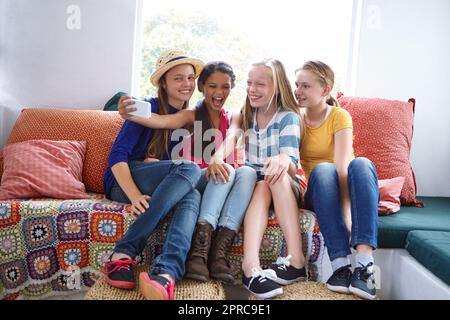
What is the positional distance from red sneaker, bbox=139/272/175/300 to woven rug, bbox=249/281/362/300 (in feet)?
0.87

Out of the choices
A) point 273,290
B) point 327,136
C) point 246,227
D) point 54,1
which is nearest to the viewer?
point 273,290

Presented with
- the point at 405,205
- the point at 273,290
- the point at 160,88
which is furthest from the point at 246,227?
the point at 405,205

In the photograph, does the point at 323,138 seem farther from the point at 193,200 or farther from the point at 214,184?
the point at 193,200

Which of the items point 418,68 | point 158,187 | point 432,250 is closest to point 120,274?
point 158,187

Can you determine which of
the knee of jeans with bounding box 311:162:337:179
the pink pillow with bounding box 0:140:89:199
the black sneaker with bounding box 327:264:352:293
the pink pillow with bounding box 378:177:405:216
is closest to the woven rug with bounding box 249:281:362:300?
the black sneaker with bounding box 327:264:352:293

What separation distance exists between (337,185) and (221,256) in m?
0.48

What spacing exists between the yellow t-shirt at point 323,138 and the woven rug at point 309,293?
0.53m

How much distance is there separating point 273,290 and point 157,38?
1719mm

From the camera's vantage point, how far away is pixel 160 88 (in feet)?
5.83

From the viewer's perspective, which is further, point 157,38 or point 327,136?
point 157,38

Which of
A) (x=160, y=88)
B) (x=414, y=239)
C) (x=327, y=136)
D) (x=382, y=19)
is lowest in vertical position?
(x=414, y=239)

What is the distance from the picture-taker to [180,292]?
1.28 m
